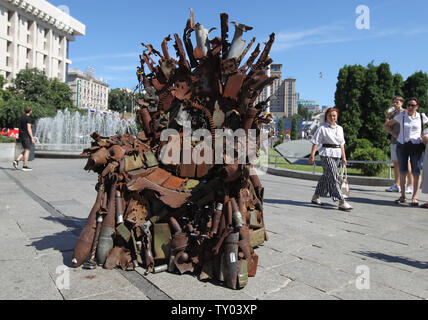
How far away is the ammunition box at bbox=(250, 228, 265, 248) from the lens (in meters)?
3.62

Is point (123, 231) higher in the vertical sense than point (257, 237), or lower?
higher

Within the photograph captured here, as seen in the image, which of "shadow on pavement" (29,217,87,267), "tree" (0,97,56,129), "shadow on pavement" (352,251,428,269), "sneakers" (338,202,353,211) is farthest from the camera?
"tree" (0,97,56,129)

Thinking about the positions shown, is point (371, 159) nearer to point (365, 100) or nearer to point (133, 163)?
point (365, 100)

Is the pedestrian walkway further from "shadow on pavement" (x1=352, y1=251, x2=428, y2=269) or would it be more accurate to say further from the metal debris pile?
the metal debris pile

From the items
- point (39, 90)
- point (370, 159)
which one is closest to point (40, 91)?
point (39, 90)

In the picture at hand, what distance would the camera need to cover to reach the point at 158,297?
99.4 inches

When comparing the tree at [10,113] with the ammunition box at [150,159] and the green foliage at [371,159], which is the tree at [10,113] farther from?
the ammunition box at [150,159]

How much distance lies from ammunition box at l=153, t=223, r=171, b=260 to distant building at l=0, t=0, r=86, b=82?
240 ft

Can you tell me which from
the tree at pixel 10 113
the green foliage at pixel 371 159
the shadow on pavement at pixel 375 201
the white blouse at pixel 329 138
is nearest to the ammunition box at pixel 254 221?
the white blouse at pixel 329 138

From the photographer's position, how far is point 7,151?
14562 mm

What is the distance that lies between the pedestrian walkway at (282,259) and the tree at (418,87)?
842 inches

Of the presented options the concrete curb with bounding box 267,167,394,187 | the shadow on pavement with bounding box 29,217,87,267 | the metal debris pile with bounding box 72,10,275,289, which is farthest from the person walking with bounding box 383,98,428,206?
the shadow on pavement with bounding box 29,217,87,267

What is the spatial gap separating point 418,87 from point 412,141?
20.6 metres
